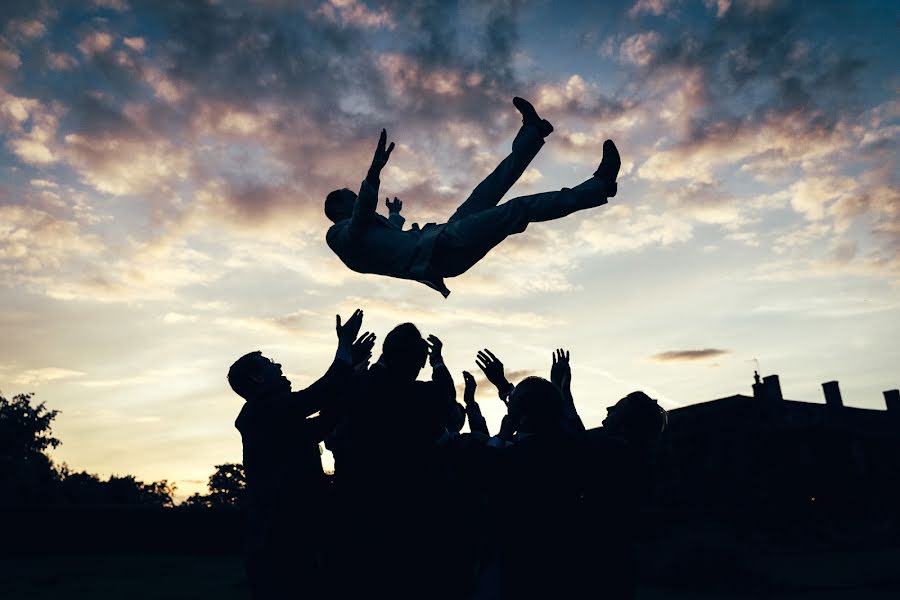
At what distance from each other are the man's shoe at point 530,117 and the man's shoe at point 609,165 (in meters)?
0.57

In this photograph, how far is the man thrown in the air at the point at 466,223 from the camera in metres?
4.81

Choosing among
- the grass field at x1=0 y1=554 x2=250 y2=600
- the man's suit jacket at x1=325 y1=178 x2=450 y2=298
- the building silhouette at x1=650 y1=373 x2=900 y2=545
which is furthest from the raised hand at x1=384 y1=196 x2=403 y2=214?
the building silhouette at x1=650 y1=373 x2=900 y2=545

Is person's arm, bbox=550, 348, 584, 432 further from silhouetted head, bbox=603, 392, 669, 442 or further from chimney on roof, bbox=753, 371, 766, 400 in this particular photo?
→ chimney on roof, bbox=753, 371, 766, 400

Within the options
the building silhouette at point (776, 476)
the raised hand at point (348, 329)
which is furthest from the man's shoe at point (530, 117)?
the building silhouette at point (776, 476)

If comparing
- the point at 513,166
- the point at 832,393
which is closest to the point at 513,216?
the point at 513,166

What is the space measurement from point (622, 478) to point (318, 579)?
171 centimetres

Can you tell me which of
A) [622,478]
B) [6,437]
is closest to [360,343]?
[622,478]

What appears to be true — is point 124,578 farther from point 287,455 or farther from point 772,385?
point 772,385

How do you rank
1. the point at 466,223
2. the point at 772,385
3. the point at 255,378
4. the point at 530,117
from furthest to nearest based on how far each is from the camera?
the point at 772,385
the point at 530,117
the point at 466,223
the point at 255,378

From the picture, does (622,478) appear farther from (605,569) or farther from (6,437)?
(6,437)

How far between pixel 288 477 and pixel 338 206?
2905 millimetres

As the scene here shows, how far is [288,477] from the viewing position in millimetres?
3459

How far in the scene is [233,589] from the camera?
489 inches

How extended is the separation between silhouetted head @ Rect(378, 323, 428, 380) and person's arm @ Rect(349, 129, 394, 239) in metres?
1.58
